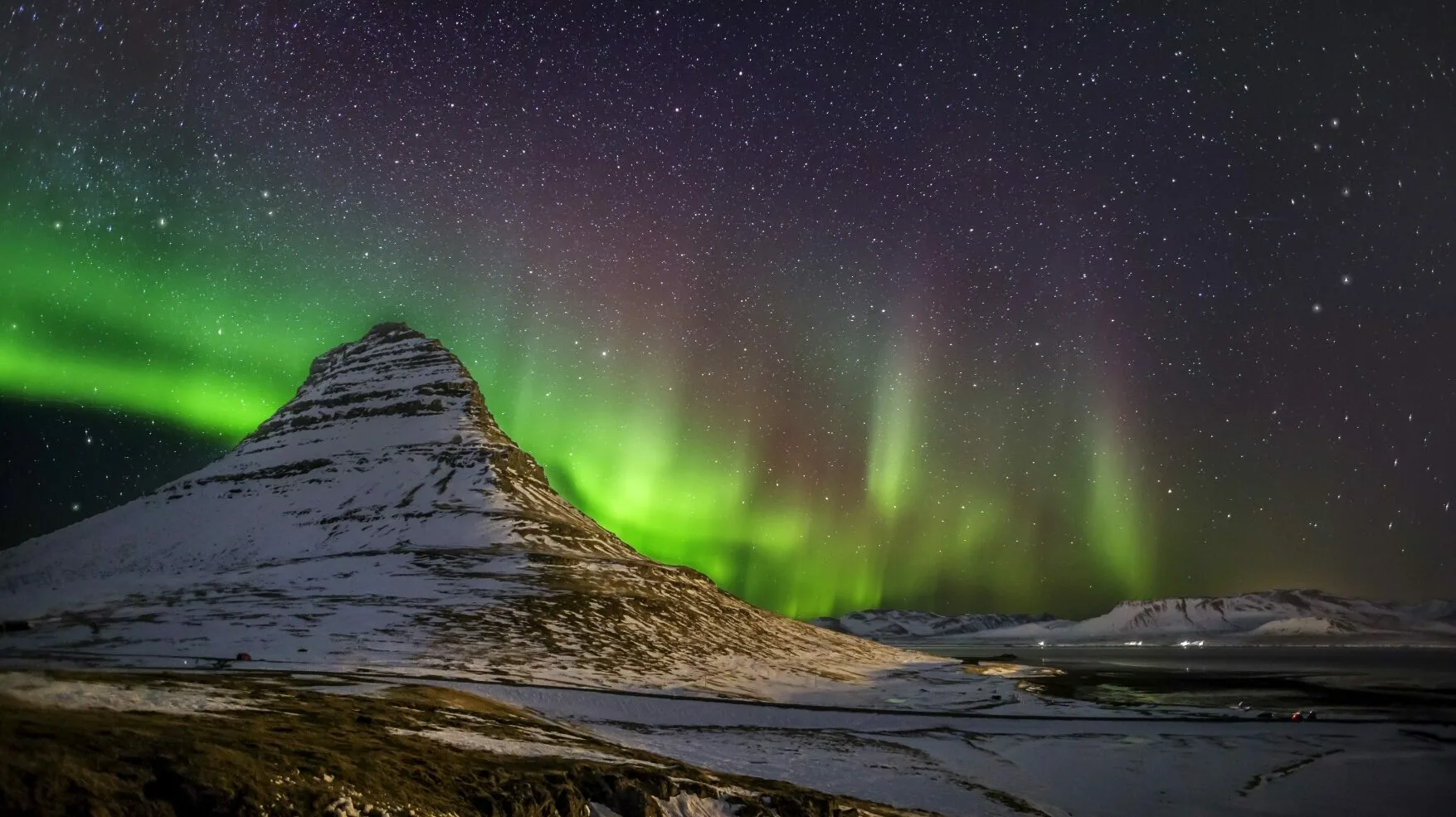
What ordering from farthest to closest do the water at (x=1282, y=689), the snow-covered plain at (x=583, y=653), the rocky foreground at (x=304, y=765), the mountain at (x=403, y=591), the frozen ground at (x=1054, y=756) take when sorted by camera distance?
the mountain at (x=403, y=591)
the water at (x=1282, y=689)
the snow-covered plain at (x=583, y=653)
the frozen ground at (x=1054, y=756)
the rocky foreground at (x=304, y=765)

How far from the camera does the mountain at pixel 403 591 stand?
8144 cm

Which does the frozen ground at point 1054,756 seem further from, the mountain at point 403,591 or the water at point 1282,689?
the mountain at point 403,591

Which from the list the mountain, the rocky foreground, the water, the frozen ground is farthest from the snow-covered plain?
the water

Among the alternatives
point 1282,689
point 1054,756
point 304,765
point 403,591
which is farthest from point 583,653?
point 1282,689

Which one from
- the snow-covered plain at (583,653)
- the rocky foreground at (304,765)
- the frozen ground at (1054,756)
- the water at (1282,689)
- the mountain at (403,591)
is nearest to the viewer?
the rocky foreground at (304,765)

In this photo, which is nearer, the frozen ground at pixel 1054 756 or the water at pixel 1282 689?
the frozen ground at pixel 1054 756

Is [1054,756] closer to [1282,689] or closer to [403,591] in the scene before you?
[1282,689]

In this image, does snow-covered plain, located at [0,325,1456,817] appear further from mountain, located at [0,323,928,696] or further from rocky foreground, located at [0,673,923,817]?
rocky foreground, located at [0,673,923,817]

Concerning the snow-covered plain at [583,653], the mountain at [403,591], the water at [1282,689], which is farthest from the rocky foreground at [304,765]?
the water at [1282,689]

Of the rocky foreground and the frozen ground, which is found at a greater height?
the rocky foreground

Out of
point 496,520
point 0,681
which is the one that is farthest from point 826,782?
point 496,520

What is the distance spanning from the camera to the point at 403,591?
11306 cm

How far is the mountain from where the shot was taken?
8144cm

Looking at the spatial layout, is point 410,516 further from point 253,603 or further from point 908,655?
point 908,655
